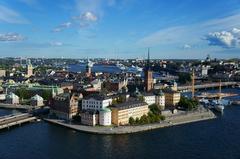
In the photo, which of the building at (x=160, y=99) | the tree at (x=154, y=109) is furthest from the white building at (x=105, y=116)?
the building at (x=160, y=99)

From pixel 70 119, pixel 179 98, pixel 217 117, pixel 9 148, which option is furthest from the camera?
pixel 179 98

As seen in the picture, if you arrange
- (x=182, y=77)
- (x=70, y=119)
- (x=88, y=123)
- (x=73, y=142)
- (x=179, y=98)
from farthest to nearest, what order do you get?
(x=182, y=77) < (x=179, y=98) < (x=70, y=119) < (x=88, y=123) < (x=73, y=142)

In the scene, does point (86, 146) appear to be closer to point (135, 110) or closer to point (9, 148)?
point (9, 148)

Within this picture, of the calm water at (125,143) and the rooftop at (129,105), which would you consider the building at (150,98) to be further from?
the calm water at (125,143)

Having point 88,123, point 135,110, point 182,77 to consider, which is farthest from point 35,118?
point 182,77

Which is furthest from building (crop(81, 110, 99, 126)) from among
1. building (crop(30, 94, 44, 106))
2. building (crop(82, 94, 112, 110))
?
building (crop(30, 94, 44, 106))

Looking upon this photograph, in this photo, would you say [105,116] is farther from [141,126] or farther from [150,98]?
[150,98]

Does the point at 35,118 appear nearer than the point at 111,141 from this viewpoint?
No
